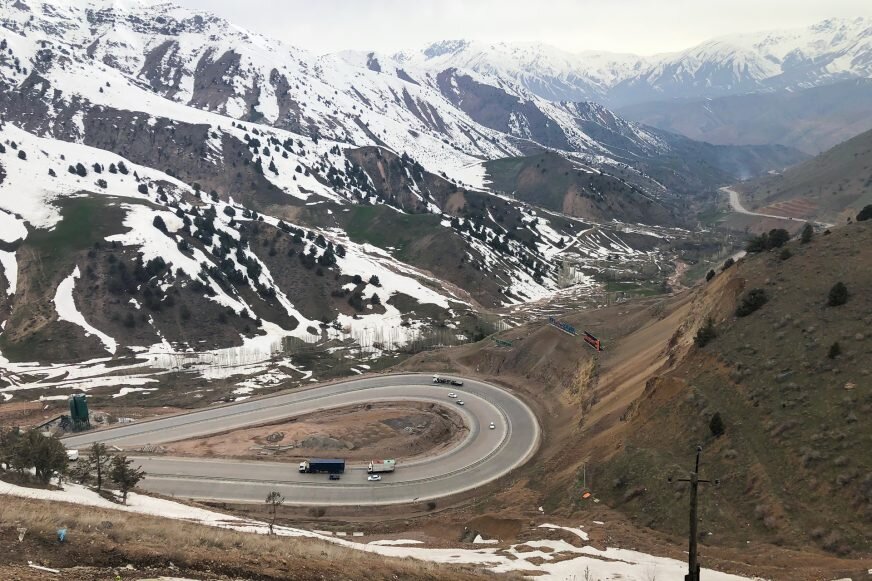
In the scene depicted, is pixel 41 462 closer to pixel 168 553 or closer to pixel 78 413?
pixel 168 553

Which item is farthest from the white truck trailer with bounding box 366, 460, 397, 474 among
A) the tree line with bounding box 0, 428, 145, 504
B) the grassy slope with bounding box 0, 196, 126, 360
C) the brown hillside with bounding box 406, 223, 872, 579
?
the grassy slope with bounding box 0, 196, 126, 360

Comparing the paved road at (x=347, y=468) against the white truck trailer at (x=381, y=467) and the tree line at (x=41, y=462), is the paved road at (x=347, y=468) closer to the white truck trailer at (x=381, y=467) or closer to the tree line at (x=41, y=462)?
the white truck trailer at (x=381, y=467)

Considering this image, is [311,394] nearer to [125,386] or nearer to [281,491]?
[281,491]

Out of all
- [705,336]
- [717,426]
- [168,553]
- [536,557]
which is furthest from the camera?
[705,336]

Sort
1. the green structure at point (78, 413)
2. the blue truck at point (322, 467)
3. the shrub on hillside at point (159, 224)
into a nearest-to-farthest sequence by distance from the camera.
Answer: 1. the blue truck at point (322, 467)
2. the green structure at point (78, 413)
3. the shrub on hillside at point (159, 224)

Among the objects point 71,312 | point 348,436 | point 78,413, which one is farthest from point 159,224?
point 348,436

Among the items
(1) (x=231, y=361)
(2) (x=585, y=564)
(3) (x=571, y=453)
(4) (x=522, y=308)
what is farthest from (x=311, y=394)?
(4) (x=522, y=308)

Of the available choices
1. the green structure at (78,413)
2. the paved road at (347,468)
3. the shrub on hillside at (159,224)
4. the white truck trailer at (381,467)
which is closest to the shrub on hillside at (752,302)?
the paved road at (347,468)
